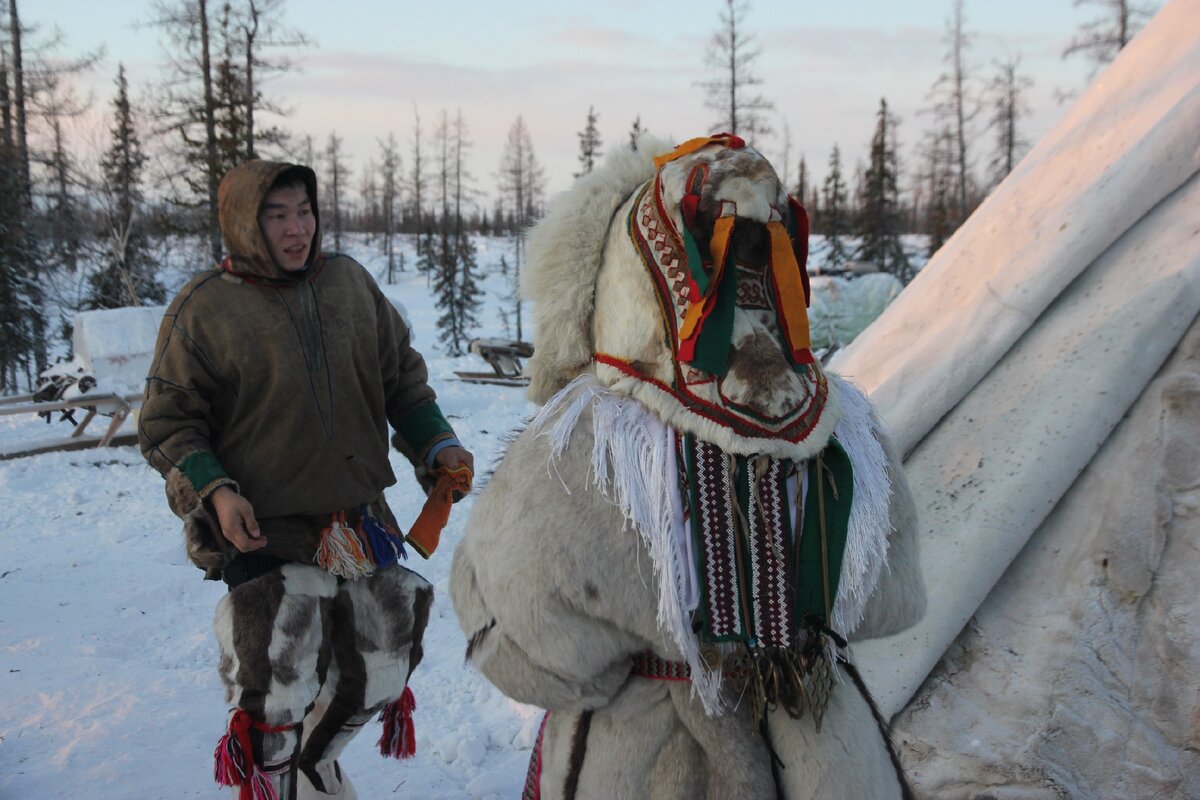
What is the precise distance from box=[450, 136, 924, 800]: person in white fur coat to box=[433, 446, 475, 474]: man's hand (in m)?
0.86

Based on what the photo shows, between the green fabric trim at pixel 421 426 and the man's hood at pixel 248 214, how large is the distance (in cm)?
58

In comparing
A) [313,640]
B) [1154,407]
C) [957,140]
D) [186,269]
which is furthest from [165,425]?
[957,140]

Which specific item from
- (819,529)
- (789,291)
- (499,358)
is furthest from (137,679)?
(499,358)

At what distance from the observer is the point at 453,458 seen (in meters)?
2.65

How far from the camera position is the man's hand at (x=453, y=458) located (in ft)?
8.68

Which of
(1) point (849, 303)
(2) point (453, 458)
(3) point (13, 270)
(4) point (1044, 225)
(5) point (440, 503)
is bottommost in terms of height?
(5) point (440, 503)

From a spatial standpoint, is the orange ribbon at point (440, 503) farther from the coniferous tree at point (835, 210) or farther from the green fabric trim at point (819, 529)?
the coniferous tree at point (835, 210)

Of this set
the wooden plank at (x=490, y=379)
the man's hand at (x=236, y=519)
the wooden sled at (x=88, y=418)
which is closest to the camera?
the man's hand at (x=236, y=519)

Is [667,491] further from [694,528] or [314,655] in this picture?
[314,655]

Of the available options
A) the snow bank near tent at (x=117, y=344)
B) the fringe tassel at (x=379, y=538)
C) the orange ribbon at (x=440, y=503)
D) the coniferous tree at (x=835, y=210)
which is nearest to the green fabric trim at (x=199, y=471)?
the fringe tassel at (x=379, y=538)

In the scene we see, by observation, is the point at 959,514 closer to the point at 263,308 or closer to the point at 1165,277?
the point at 1165,277

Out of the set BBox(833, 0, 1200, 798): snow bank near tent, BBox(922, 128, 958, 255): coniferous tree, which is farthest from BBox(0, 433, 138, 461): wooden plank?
BBox(922, 128, 958, 255): coniferous tree

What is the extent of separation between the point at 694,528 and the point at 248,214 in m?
1.47

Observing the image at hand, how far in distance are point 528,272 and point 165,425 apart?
1.06m
